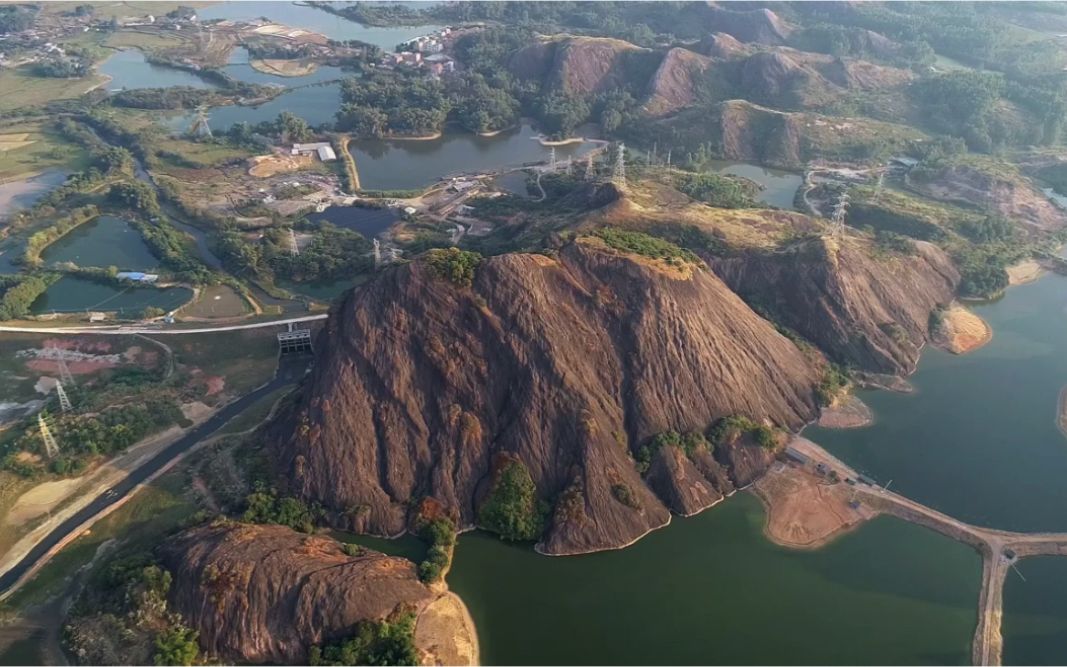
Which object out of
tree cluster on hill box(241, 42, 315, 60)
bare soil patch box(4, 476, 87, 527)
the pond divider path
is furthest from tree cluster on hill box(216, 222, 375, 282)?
tree cluster on hill box(241, 42, 315, 60)

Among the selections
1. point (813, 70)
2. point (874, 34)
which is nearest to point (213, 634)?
point (813, 70)

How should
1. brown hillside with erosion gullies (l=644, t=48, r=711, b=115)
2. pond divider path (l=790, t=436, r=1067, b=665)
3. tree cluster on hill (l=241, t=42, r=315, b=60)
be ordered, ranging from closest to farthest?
pond divider path (l=790, t=436, r=1067, b=665) < brown hillside with erosion gullies (l=644, t=48, r=711, b=115) < tree cluster on hill (l=241, t=42, r=315, b=60)

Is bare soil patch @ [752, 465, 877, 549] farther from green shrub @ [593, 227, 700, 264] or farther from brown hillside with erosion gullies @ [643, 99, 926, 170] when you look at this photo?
brown hillside with erosion gullies @ [643, 99, 926, 170]

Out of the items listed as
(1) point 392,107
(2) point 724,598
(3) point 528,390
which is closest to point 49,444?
(3) point 528,390

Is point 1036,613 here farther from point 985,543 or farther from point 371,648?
point 371,648

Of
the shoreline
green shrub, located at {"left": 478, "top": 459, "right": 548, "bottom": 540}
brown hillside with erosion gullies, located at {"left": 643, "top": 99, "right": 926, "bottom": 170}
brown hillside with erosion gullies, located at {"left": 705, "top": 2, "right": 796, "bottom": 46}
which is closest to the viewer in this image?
green shrub, located at {"left": 478, "top": 459, "right": 548, "bottom": 540}

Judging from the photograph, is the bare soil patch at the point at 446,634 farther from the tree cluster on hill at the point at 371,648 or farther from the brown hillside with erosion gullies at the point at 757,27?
the brown hillside with erosion gullies at the point at 757,27
